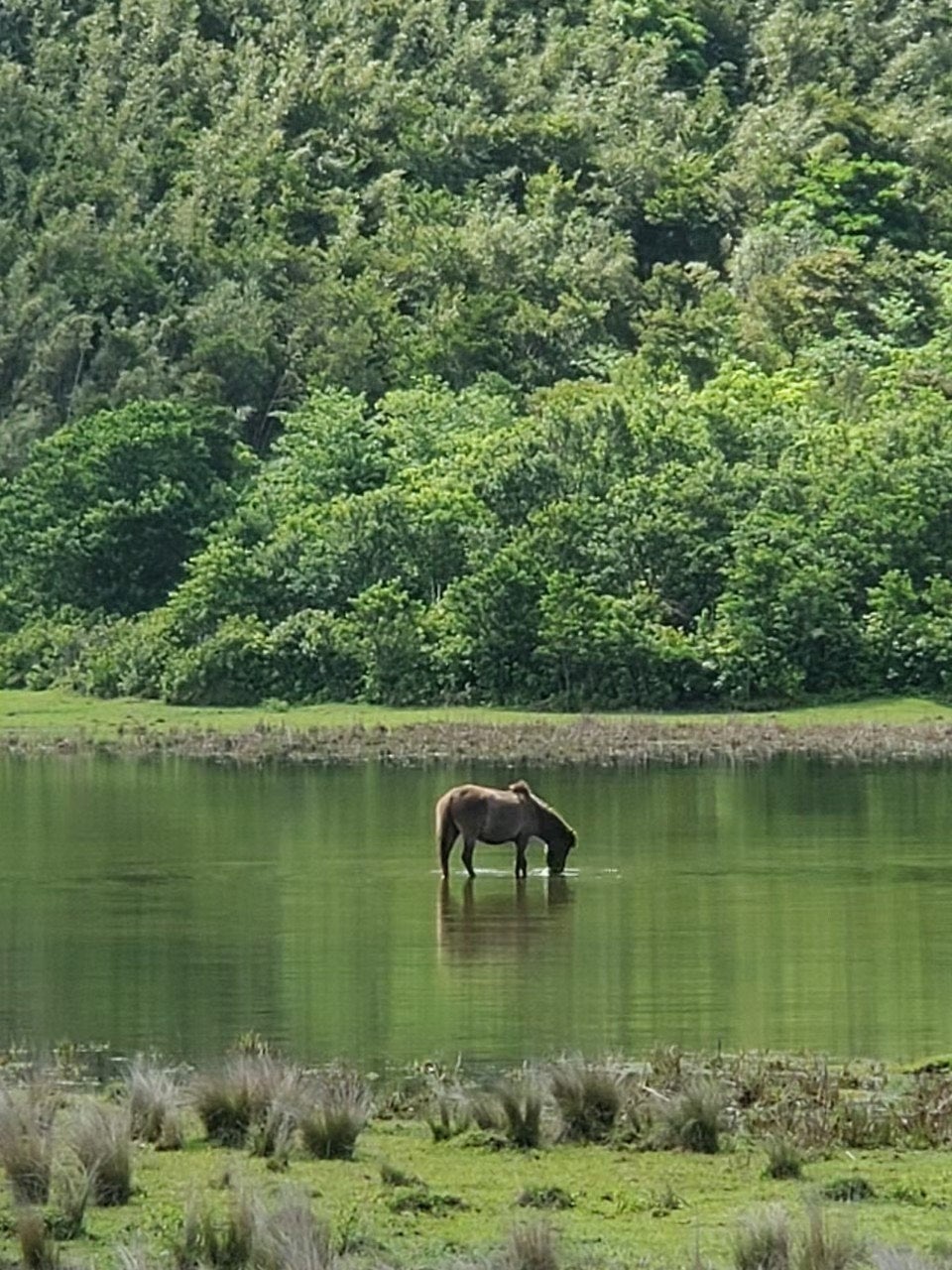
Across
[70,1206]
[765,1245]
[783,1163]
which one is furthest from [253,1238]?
[783,1163]

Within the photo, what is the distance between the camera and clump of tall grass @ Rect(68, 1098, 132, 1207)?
16781mm

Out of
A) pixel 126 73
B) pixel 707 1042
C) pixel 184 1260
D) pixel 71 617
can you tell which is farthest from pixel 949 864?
pixel 126 73

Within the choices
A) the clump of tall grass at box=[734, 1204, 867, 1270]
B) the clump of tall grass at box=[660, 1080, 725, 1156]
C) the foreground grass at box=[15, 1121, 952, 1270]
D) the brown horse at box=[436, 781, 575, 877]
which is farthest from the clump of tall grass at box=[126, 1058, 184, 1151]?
the brown horse at box=[436, 781, 575, 877]

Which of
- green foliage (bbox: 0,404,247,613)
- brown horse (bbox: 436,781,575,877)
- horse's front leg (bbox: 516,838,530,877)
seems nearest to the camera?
brown horse (bbox: 436,781,575,877)

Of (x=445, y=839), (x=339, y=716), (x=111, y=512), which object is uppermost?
(x=111, y=512)

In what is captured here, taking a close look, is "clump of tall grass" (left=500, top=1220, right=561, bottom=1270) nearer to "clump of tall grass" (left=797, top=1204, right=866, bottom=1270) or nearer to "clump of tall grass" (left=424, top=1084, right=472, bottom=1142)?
"clump of tall grass" (left=797, top=1204, right=866, bottom=1270)

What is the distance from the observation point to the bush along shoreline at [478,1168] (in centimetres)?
1486

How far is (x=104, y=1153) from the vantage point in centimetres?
1695

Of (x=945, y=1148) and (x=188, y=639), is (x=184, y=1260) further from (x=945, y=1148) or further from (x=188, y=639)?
(x=188, y=639)

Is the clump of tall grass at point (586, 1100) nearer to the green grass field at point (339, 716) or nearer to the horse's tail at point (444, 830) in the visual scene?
the horse's tail at point (444, 830)

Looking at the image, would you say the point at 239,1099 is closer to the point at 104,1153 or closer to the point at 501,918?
the point at 104,1153

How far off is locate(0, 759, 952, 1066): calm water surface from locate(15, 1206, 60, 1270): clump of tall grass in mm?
8526

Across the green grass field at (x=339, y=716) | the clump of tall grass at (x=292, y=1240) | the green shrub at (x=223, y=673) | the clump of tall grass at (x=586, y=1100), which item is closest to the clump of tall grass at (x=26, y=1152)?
the clump of tall grass at (x=292, y=1240)

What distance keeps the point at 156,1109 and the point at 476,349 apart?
295 ft
